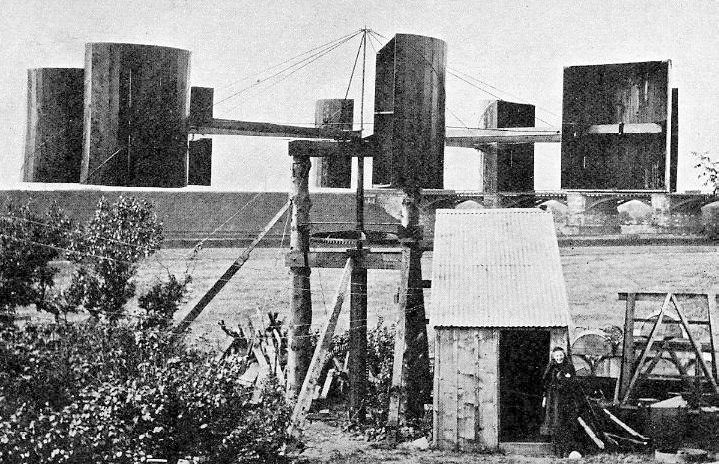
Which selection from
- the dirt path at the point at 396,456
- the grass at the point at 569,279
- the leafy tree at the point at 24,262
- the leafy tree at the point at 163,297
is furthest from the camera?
the grass at the point at 569,279

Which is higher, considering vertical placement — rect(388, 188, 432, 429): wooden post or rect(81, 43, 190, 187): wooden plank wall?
rect(81, 43, 190, 187): wooden plank wall

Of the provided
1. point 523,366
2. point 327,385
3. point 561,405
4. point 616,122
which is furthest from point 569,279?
point 616,122

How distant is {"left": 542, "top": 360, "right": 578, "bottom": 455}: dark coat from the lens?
45.0 feet

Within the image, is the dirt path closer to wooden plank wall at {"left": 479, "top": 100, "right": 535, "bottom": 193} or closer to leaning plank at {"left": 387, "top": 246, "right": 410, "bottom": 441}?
leaning plank at {"left": 387, "top": 246, "right": 410, "bottom": 441}

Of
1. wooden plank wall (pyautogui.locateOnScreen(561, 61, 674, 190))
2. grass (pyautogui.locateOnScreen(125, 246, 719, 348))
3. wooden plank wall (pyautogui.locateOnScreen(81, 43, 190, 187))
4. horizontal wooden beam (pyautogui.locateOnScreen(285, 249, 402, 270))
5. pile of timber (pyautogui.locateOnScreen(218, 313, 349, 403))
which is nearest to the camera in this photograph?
wooden plank wall (pyautogui.locateOnScreen(81, 43, 190, 187))

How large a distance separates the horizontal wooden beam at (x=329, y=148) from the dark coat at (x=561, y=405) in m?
4.70

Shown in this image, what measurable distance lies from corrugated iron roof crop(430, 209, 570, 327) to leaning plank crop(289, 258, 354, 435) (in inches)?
62.9

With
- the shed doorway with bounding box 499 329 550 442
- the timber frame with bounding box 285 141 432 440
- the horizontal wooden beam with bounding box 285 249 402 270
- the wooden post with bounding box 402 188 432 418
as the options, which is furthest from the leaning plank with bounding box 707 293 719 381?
the horizontal wooden beam with bounding box 285 249 402 270

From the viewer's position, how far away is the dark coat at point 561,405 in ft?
45.0

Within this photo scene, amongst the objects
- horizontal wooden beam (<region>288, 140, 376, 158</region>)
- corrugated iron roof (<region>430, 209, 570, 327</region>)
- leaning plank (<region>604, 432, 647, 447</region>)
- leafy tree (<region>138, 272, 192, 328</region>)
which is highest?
horizontal wooden beam (<region>288, 140, 376, 158</region>)

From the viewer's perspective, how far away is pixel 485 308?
14531 mm

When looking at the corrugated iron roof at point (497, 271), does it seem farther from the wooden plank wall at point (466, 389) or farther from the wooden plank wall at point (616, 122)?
the wooden plank wall at point (616, 122)

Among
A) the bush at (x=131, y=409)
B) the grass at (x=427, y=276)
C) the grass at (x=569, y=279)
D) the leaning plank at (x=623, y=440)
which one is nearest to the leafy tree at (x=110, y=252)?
the grass at (x=427, y=276)

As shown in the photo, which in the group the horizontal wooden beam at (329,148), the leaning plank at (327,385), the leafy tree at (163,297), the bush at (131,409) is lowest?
the leaning plank at (327,385)
